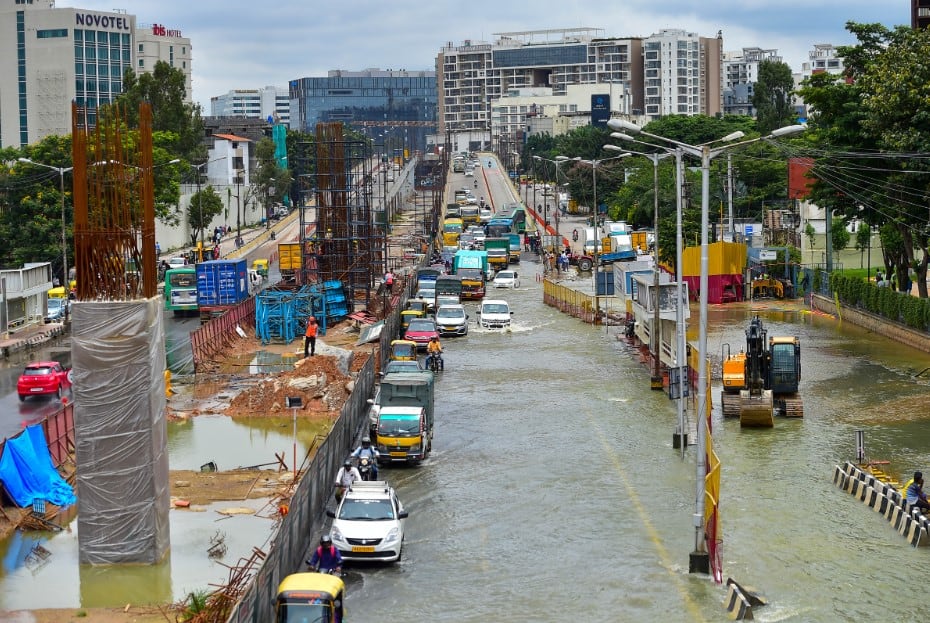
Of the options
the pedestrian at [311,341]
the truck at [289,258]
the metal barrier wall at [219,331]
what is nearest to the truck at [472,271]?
the truck at [289,258]

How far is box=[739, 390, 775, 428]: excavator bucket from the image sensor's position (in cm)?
4141

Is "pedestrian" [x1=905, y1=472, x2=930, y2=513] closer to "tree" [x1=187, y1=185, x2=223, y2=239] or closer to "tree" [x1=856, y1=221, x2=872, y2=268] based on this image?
"tree" [x1=856, y1=221, x2=872, y2=268]

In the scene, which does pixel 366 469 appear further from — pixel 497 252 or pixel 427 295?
pixel 497 252

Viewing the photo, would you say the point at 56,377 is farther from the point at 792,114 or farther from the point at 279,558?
the point at 792,114

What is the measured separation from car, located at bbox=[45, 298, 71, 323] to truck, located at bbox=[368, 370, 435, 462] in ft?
108

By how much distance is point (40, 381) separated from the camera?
46.3 m

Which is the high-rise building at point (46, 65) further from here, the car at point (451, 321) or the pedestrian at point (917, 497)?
the pedestrian at point (917, 497)

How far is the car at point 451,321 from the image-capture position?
65.3 m

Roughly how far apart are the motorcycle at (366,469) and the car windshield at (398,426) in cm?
377

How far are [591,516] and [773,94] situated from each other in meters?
138

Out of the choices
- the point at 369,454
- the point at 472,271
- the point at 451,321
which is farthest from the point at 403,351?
the point at 472,271

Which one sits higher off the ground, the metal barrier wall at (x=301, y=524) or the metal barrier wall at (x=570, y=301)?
the metal barrier wall at (x=570, y=301)

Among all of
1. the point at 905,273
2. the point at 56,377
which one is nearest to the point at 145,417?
the point at 56,377

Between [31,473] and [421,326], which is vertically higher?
[421,326]
